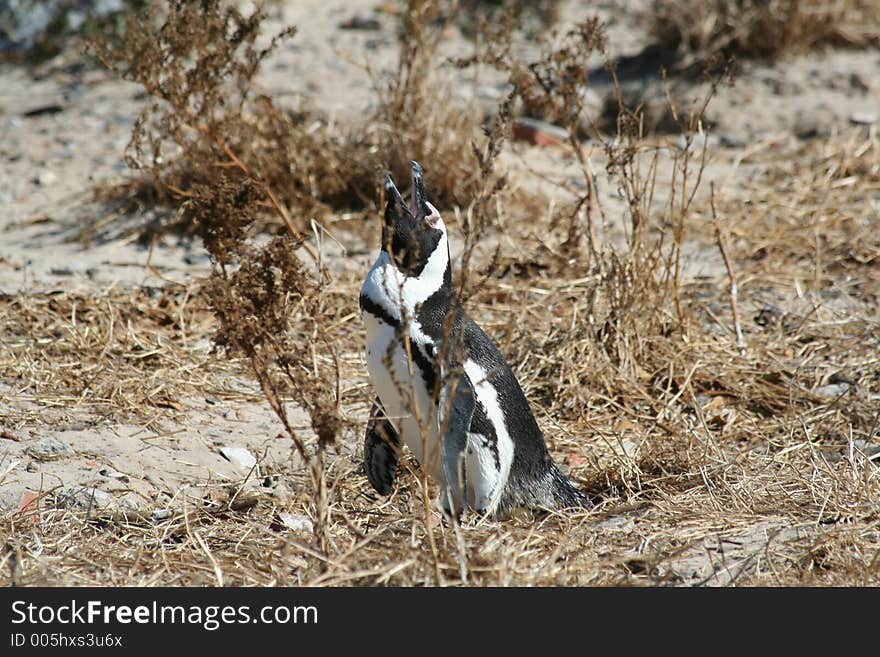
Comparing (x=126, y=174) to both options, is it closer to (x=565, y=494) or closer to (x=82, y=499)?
(x=82, y=499)

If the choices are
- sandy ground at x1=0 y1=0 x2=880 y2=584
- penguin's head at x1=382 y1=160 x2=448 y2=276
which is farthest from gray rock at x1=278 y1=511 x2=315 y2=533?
penguin's head at x1=382 y1=160 x2=448 y2=276

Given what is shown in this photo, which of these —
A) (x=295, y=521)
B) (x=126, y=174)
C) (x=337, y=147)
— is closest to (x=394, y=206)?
(x=295, y=521)

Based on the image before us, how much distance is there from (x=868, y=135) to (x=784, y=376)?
264cm

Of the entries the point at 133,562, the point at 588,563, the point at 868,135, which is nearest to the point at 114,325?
the point at 133,562

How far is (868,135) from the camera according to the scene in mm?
5953

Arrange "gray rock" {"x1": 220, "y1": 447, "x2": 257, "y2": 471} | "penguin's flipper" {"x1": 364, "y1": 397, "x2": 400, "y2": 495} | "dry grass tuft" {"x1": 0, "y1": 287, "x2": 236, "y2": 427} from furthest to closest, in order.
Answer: "dry grass tuft" {"x1": 0, "y1": 287, "x2": 236, "y2": 427}, "gray rock" {"x1": 220, "y1": 447, "x2": 257, "y2": 471}, "penguin's flipper" {"x1": 364, "y1": 397, "x2": 400, "y2": 495}

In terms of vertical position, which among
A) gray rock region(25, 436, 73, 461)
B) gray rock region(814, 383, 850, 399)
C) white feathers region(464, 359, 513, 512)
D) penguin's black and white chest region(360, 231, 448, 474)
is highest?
penguin's black and white chest region(360, 231, 448, 474)

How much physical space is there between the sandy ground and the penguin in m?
0.29

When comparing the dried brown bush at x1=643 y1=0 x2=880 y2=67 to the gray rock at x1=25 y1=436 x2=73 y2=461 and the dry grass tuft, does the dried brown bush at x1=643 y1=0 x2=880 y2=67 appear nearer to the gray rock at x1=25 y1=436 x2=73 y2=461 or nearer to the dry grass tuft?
the dry grass tuft

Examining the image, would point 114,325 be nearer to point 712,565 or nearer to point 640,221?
point 640,221

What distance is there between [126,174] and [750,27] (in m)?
3.49

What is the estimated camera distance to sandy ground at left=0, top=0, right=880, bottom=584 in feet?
10.0

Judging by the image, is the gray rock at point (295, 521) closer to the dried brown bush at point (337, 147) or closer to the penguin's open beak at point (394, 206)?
the penguin's open beak at point (394, 206)

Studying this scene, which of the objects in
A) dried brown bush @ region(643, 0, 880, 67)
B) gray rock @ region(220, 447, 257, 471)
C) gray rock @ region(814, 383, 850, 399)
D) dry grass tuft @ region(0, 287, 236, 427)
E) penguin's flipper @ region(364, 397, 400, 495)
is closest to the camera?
penguin's flipper @ region(364, 397, 400, 495)
